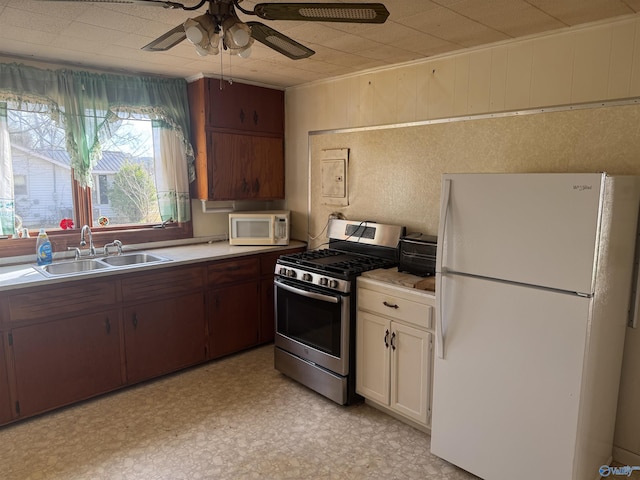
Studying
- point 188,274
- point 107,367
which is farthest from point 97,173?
point 107,367

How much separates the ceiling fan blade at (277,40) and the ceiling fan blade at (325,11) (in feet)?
0.48

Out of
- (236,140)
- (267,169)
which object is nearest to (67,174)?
(236,140)

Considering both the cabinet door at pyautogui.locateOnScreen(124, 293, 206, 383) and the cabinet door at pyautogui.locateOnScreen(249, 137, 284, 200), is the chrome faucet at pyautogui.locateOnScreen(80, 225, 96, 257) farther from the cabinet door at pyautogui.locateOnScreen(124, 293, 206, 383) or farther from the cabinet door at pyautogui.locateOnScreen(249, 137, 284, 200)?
the cabinet door at pyautogui.locateOnScreen(249, 137, 284, 200)

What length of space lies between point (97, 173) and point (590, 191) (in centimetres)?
330

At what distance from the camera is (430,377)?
2.50 meters

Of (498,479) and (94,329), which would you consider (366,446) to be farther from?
(94,329)

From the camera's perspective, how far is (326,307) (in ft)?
9.62

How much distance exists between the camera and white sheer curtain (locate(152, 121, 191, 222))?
371cm

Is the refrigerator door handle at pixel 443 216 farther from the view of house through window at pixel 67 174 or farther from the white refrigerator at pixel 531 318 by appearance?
the view of house through window at pixel 67 174

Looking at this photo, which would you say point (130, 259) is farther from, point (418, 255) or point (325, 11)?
point (325, 11)

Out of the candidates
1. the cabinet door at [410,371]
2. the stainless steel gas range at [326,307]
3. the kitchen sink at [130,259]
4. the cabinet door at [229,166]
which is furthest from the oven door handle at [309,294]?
the cabinet door at [229,166]

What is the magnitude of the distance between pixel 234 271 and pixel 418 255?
60.1 inches

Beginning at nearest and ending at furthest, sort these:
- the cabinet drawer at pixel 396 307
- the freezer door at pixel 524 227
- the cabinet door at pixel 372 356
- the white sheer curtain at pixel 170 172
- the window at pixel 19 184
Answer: the freezer door at pixel 524 227, the cabinet drawer at pixel 396 307, the cabinet door at pixel 372 356, the window at pixel 19 184, the white sheer curtain at pixel 170 172

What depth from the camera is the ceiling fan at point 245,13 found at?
1577mm
